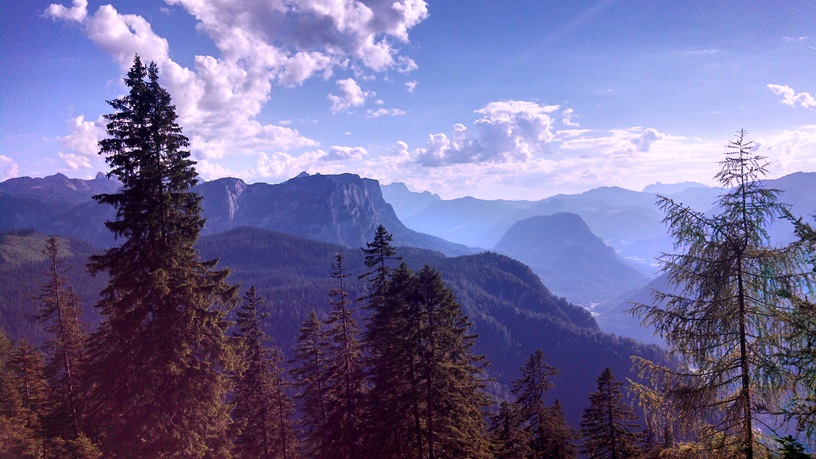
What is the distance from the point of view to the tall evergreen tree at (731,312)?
907 centimetres

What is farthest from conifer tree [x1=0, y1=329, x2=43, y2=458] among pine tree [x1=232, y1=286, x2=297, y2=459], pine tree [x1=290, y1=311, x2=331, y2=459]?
pine tree [x1=290, y1=311, x2=331, y2=459]

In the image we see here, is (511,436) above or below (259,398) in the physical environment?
below

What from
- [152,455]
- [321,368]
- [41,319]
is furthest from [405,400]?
[41,319]

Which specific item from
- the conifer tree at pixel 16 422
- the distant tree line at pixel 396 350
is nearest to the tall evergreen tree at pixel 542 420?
the distant tree line at pixel 396 350

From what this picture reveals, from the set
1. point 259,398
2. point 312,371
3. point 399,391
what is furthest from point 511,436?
point 259,398

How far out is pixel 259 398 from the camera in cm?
2506

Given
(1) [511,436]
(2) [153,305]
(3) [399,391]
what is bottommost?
(1) [511,436]

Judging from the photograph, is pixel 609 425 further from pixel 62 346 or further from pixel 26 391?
pixel 26 391

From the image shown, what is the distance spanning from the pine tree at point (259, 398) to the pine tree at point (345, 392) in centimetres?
446

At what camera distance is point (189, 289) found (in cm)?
1316

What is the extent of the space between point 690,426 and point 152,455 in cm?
1631

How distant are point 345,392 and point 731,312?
19.4 meters

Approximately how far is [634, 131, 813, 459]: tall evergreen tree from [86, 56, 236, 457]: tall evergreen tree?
14689 mm

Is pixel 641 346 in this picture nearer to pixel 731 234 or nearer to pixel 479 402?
pixel 479 402
